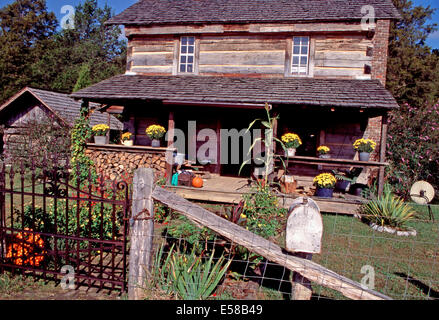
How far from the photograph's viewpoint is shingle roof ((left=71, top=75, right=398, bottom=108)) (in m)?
9.57

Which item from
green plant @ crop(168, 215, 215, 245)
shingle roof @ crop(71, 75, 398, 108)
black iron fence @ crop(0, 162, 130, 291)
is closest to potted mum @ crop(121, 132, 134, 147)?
shingle roof @ crop(71, 75, 398, 108)

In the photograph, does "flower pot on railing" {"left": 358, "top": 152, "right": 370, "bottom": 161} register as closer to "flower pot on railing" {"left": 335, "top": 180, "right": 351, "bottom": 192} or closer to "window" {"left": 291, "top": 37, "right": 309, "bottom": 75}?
"flower pot on railing" {"left": 335, "top": 180, "right": 351, "bottom": 192}

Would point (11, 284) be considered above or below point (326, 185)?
below

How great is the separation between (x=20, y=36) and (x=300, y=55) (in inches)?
1568

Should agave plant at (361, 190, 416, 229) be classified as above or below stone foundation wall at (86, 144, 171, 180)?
below

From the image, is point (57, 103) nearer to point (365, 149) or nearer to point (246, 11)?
point (246, 11)

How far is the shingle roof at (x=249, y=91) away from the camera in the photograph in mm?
9570

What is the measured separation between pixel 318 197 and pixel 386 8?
24.4 ft

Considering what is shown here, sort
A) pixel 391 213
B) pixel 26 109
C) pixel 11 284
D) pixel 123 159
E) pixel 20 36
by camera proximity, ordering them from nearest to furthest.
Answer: pixel 11 284, pixel 391 213, pixel 123 159, pixel 26 109, pixel 20 36

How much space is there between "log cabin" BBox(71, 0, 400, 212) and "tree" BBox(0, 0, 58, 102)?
78.1 feet

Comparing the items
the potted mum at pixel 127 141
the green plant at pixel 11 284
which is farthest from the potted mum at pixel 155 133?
the green plant at pixel 11 284

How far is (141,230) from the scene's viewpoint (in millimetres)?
3463

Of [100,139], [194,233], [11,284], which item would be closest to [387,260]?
[194,233]
